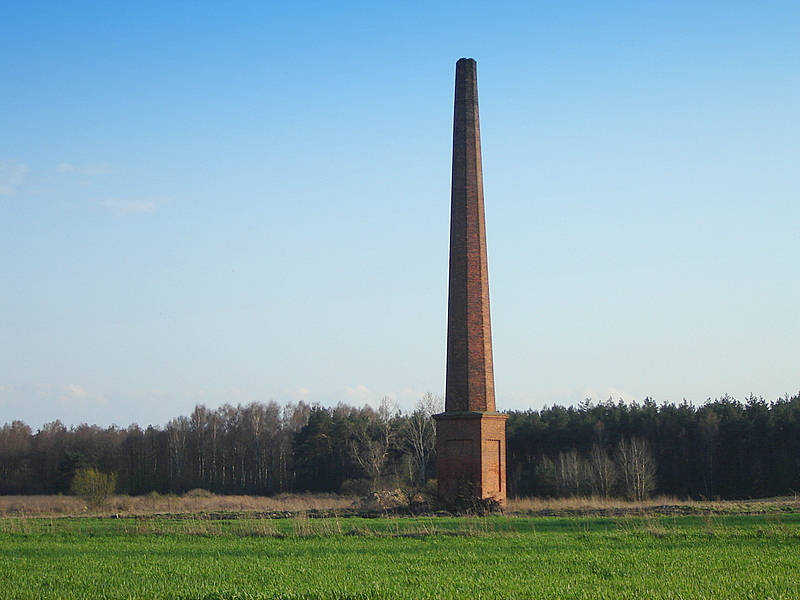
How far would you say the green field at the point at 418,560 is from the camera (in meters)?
10.9

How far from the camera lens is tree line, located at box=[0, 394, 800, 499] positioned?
157 feet

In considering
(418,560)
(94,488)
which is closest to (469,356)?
(418,560)

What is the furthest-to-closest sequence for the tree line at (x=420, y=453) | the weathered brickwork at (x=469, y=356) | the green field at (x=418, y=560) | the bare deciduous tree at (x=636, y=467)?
the tree line at (x=420, y=453) < the bare deciduous tree at (x=636, y=467) < the weathered brickwork at (x=469, y=356) < the green field at (x=418, y=560)

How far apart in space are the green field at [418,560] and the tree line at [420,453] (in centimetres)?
1815

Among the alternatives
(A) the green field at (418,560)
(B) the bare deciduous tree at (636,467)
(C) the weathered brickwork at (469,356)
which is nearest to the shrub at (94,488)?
(A) the green field at (418,560)

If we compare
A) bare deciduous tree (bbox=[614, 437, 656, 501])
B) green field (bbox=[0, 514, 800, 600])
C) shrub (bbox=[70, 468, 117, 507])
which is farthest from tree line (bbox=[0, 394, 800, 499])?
green field (bbox=[0, 514, 800, 600])

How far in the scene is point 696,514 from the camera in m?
23.9

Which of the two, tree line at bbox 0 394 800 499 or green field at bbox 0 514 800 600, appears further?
tree line at bbox 0 394 800 499

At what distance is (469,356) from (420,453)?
88.0 feet

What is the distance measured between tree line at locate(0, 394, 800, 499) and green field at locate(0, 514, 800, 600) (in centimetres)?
1815

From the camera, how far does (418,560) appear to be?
560 inches

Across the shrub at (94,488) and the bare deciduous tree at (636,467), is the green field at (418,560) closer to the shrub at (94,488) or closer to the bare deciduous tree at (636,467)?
the shrub at (94,488)

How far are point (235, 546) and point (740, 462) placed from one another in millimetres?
41855

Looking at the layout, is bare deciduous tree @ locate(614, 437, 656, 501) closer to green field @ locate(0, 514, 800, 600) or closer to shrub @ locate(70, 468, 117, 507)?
green field @ locate(0, 514, 800, 600)
